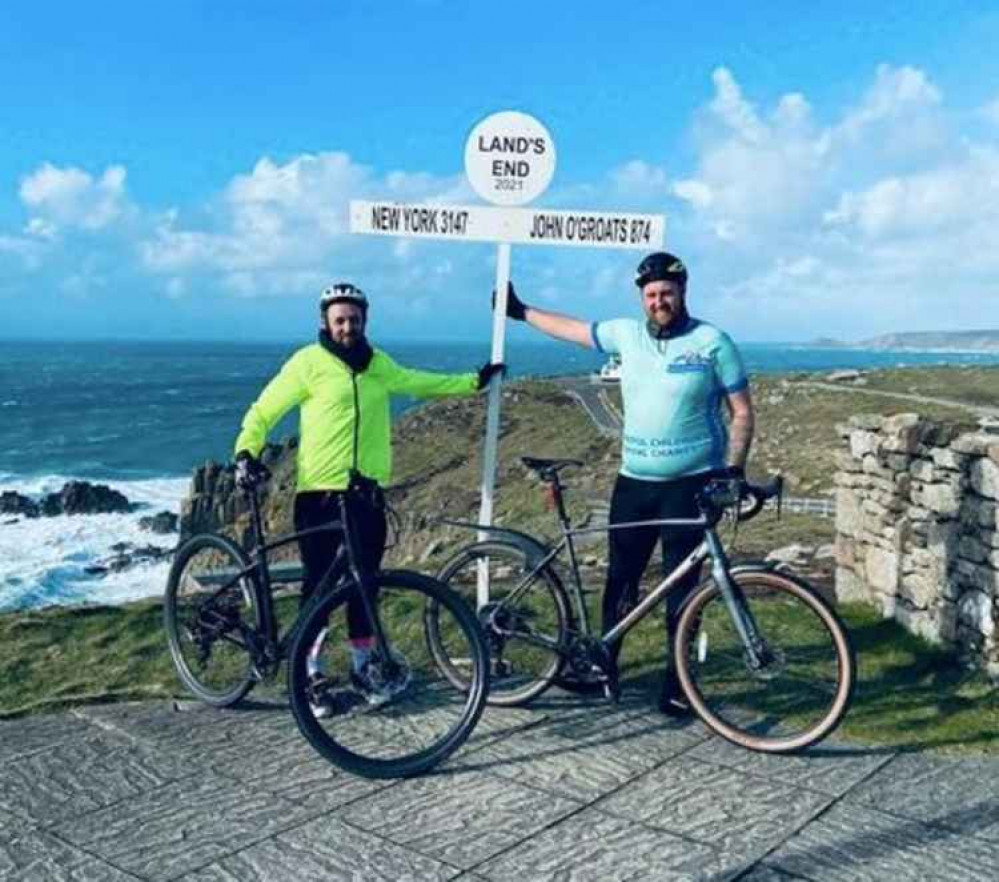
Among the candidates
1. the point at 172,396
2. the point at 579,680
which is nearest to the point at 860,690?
the point at 579,680

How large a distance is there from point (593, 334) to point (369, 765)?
266 cm

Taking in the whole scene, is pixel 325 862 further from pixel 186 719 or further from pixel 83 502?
pixel 83 502

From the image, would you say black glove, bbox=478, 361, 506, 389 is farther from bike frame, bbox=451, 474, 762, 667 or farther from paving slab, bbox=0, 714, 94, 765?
paving slab, bbox=0, 714, 94, 765

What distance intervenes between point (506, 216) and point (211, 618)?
9.88 feet

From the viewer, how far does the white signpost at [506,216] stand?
20.1 ft

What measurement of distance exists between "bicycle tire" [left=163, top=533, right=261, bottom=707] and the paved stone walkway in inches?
15.7

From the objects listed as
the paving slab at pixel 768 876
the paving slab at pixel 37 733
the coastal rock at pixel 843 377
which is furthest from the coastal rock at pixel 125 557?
the coastal rock at pixel 843 377

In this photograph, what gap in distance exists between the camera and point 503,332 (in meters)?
6.39

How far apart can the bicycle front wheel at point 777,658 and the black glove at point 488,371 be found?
6.15 feet

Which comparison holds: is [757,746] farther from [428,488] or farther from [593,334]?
[428,488]

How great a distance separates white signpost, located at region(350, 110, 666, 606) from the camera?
613 centimetres

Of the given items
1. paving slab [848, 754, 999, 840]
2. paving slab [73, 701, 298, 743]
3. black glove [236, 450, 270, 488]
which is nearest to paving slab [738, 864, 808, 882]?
paving slab [848, 754, 999, 840]

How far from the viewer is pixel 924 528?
685cm

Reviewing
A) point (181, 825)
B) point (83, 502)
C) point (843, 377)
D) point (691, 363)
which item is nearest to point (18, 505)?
point (83, 502)
